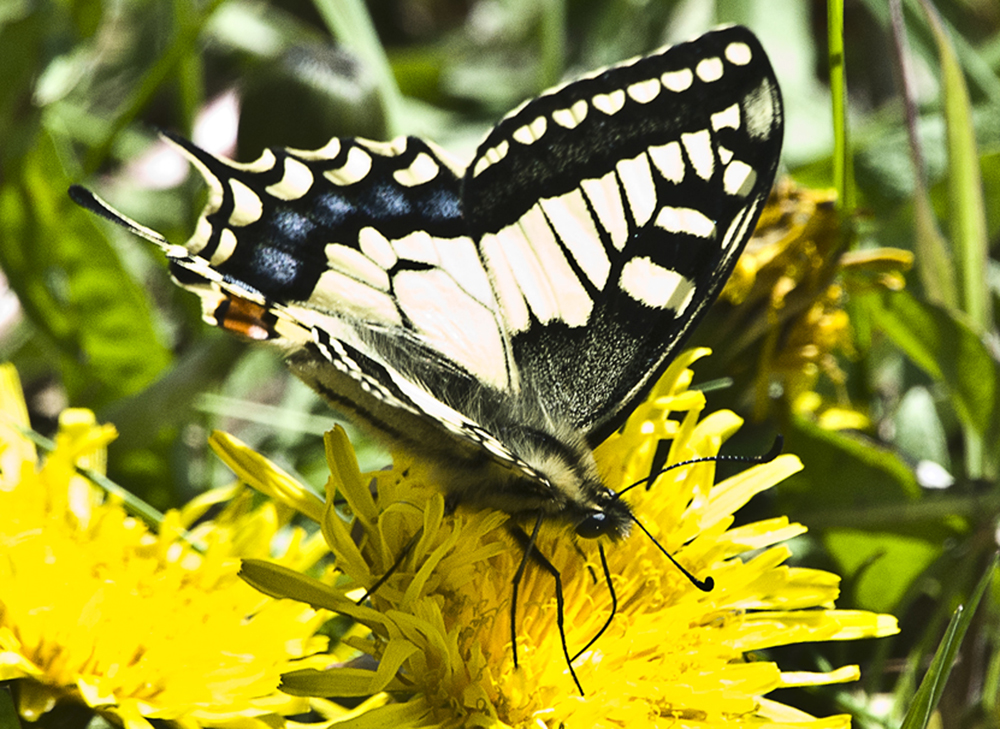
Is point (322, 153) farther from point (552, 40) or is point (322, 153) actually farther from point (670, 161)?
point (552, 40)

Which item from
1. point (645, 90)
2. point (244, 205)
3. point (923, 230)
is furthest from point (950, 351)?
point (244, 205)

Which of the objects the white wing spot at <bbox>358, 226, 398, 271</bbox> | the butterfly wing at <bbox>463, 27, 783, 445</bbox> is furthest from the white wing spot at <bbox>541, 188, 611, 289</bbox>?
the white wing spot at <bbox>358, 226, 398, 271</bbox>

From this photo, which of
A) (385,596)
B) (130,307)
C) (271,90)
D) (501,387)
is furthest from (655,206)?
(130,307)

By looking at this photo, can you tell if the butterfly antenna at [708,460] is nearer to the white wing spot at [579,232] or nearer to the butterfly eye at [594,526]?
the butterfly eye at [594,526]

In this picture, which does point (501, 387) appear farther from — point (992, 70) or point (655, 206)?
point (992, 70)

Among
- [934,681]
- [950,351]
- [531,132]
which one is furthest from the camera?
[950,351]

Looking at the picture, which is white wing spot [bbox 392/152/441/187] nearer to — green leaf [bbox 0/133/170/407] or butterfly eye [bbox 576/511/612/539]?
butterfly eye [bbox 576/511/612/539]

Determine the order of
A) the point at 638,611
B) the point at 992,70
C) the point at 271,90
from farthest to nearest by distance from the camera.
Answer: the point at 992,70
the point at 271,90
the point at 638,611
